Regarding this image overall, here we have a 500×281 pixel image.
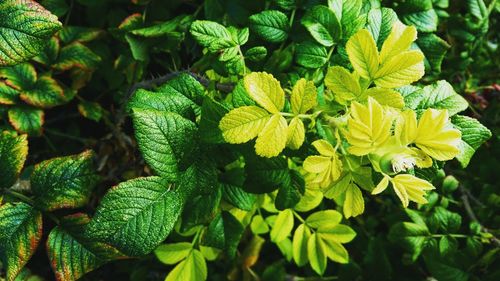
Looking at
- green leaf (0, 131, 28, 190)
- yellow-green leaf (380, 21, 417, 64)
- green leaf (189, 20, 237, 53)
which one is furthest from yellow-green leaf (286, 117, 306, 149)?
green leaf (0, 131, 28, 190)

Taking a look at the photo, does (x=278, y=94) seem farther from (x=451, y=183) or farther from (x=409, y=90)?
(x=451, y=183)

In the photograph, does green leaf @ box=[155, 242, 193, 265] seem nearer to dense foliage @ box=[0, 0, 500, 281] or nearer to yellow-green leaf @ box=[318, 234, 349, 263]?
dense foliage @ box=[0, 0, 500, 281]

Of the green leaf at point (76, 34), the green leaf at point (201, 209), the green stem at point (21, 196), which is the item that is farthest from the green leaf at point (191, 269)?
the green leaf at point (76, 34)

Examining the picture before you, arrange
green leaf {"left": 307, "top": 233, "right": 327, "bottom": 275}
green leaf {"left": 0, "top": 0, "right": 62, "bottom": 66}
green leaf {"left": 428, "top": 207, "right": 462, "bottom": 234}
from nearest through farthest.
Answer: green leaf {"left": 0, "top": 0, "right": 62, "bottom": 66} → green leaf {"left": 307, "top": 233, "right": 327, "bottom": 275} → green leaf {"left": 428, "top": 207, "right": 462, "bottom": 234}

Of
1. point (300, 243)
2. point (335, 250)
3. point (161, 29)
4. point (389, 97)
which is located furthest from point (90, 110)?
point (389, 97)

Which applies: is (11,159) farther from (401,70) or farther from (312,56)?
(401,70)

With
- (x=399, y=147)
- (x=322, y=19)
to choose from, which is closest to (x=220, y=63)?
(x=322, y=19)
